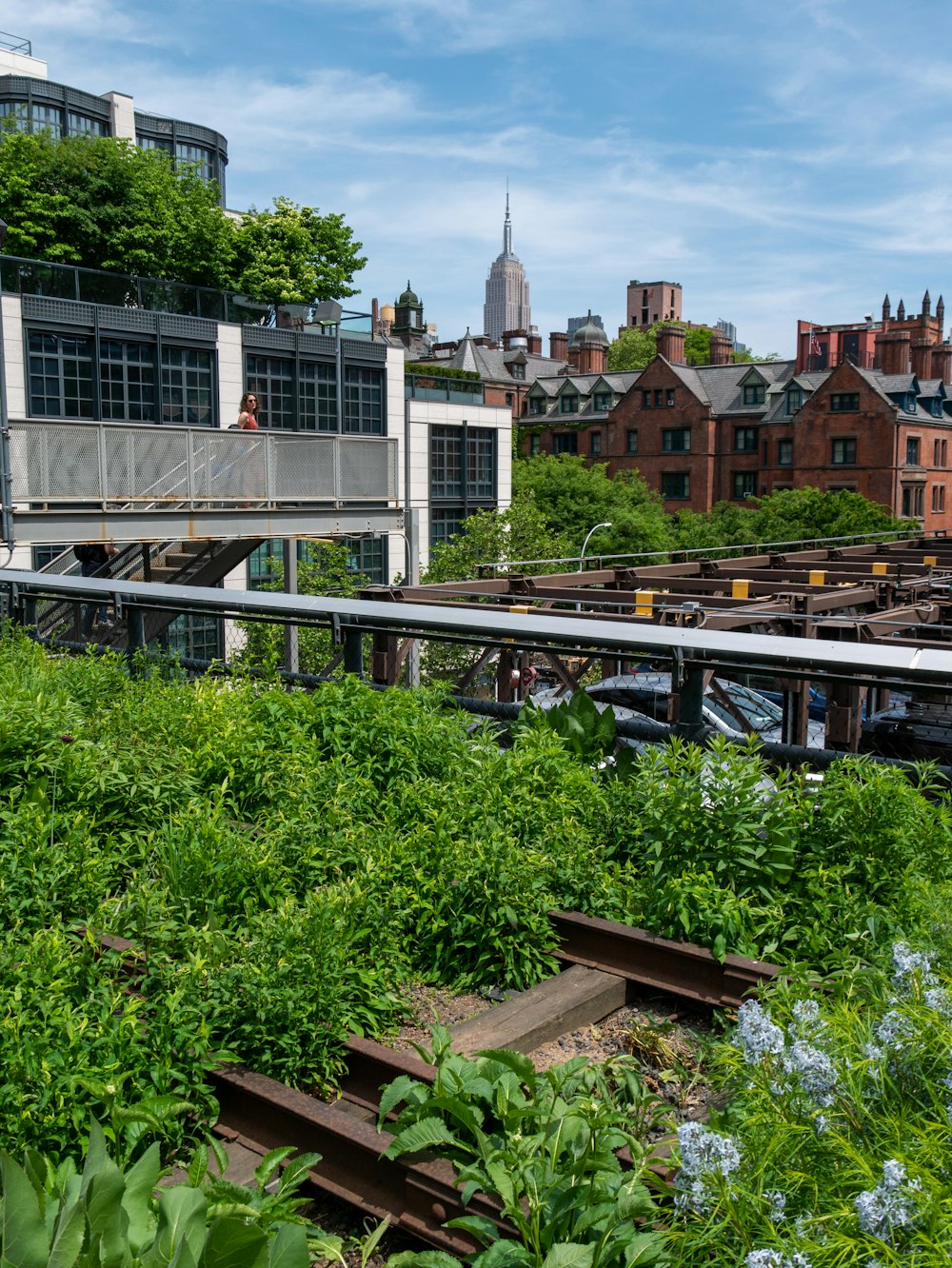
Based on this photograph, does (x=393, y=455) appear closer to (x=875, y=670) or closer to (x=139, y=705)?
(x=139, y=705)

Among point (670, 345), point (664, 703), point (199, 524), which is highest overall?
point (670, 345)

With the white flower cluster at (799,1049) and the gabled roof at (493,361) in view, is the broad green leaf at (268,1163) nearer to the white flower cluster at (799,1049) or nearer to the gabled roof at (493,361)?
the white flower cluster at (799,1049)

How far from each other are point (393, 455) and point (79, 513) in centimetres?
780

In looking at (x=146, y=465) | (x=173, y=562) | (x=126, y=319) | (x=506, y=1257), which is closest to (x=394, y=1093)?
(x=506, y=1257)

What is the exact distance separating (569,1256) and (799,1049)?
29.1 inches

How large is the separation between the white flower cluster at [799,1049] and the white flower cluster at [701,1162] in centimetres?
24

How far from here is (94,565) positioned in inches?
752

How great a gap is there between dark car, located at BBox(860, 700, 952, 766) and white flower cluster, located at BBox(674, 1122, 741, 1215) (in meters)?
7.37

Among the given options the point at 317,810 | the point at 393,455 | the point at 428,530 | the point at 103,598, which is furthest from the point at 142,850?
the point at 428,530

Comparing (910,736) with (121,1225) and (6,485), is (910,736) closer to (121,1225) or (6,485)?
(121,1225)

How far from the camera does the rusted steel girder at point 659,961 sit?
4.46 metres

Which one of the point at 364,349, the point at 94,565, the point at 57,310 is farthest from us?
the point at 364,349

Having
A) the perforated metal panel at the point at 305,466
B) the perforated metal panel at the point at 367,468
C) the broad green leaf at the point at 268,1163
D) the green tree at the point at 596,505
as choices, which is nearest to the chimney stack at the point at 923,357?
the green tree at the point at 596,505

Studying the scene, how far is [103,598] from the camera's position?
9.81 meters
